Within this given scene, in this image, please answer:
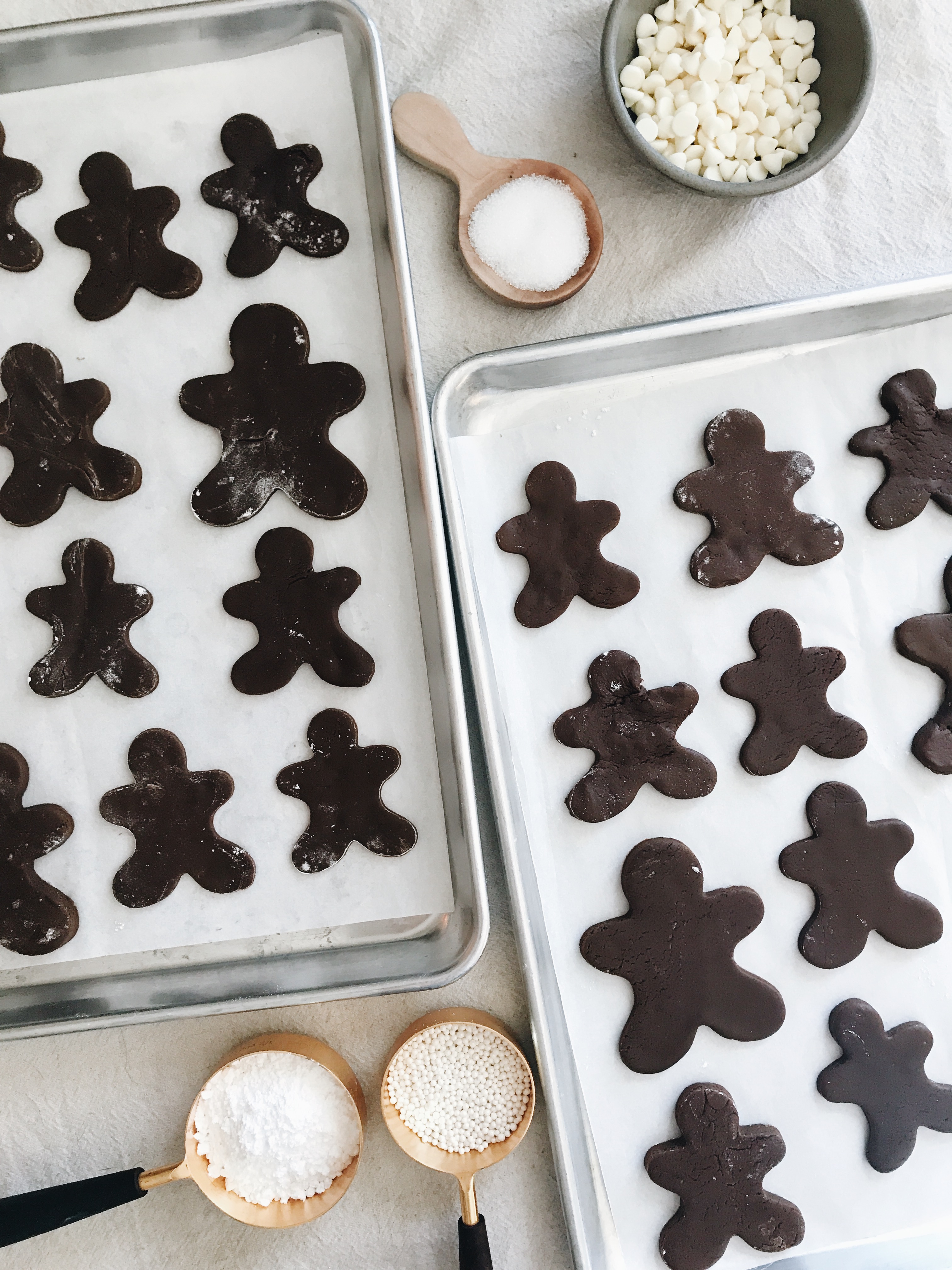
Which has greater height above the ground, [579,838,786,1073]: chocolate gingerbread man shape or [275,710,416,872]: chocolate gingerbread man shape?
[275,710,416,872]: chocolate gingerbread man shape

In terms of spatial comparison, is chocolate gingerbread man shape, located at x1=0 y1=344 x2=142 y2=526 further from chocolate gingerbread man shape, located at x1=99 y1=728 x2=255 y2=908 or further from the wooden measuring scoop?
the wooden measuring scoop

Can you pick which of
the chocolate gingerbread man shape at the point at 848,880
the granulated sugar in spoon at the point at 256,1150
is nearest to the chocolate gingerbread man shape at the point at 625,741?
the chocolate gingerbread man shape at the point at 848,880

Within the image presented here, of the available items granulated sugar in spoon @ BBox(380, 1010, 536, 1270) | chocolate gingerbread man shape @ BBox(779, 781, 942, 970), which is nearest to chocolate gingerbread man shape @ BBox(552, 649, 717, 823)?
chocolate gingerbread man shape @ BBox(779, 781, 942, 970)

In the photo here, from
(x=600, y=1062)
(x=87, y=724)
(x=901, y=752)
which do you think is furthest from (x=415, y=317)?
(x=600, y=1062)

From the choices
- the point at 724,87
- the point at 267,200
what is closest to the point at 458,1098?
the point at 267,200

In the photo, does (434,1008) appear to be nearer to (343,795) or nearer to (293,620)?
(343,795)

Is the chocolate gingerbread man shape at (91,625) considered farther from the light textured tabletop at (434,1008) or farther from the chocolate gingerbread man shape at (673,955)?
the chocolate gingerbread man shape at (673,955)
